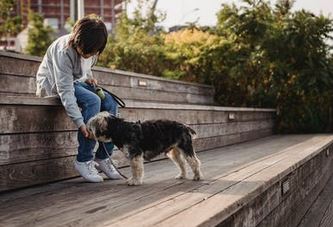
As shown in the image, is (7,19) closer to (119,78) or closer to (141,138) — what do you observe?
(119,78)

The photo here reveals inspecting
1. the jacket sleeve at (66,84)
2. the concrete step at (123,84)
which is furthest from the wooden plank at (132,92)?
the jacket sleeve at (66,84)

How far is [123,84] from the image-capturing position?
681 cm

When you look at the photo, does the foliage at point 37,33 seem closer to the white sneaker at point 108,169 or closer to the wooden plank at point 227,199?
the white sneaker at point 108,169

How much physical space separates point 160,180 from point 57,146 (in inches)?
29.0

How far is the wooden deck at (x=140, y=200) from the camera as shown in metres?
2.31

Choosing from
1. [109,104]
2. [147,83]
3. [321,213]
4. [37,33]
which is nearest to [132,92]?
[147,83]

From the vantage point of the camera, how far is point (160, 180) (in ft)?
12.3

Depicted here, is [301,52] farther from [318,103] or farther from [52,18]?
[52,18]

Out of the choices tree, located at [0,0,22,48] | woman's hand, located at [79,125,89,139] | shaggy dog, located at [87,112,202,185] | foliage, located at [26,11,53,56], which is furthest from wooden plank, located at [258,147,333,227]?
foliage, located at [26,11,53,56]

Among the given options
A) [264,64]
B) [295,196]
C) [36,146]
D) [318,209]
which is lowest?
[318,209]

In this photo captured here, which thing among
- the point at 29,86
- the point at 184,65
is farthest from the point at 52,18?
the point at 29,86

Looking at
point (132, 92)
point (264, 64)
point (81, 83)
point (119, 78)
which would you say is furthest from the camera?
point (264, 64)

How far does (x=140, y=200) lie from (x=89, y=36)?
120cm

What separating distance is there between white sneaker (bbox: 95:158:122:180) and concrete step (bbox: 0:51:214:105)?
103 centimetres
